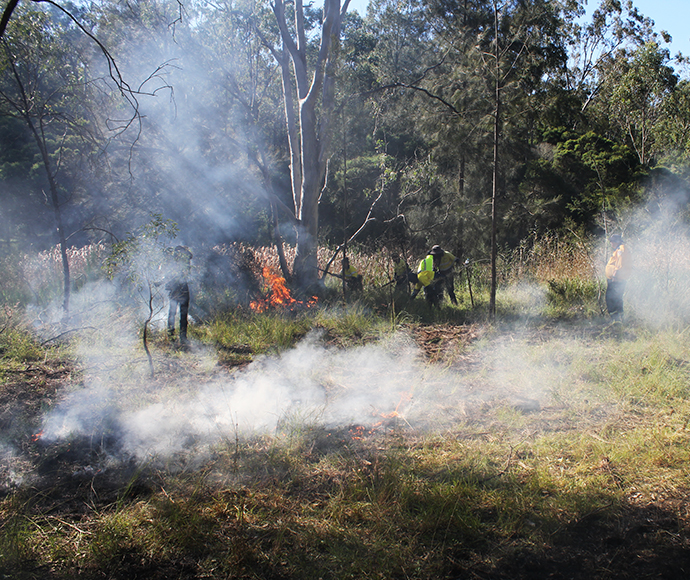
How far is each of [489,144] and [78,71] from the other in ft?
28.6

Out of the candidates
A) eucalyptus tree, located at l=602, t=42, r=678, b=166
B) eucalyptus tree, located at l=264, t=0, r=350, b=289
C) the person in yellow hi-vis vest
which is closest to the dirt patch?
the person in yellow hi-vis vest

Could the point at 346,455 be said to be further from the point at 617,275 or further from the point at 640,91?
the point at 640,91

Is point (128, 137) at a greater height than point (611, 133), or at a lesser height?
lesser

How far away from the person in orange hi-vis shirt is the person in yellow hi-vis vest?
2696 millimetres

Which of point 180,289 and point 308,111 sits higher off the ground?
point 308,111

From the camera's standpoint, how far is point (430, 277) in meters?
8.23

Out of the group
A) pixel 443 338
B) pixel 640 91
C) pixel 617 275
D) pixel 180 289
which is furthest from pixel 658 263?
pixel 640 91

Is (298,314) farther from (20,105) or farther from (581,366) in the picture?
(20,105)

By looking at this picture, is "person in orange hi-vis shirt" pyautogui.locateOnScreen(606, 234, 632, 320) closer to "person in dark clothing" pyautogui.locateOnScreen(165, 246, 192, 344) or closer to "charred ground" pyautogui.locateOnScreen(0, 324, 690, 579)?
"charred ground" pyautogui.locateOnScreen(0, 324, 690, 579)

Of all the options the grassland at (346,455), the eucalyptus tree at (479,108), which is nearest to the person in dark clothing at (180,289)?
the grassland at (346,455)

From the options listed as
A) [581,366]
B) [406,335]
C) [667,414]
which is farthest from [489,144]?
[667,414]

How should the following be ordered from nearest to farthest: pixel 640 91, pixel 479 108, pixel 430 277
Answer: pixel 430 277 < pixel 479 108 < pixel 640 91

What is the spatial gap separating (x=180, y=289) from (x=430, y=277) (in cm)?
423

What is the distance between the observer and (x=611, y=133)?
84.0 feet
